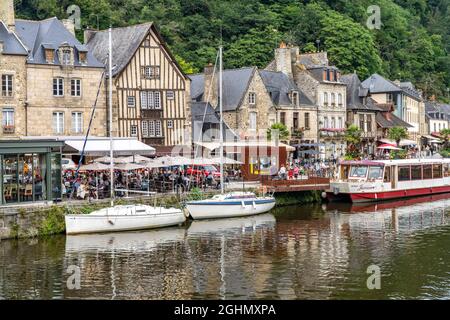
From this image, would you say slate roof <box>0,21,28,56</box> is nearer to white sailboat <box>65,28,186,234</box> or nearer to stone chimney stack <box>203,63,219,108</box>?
white sailboat <box>65,28,186,234</box>

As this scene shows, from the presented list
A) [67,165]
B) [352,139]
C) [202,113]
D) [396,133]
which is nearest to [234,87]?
[202,113]

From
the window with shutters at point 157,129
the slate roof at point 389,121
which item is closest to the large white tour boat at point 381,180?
the window with shutters at point 157,129

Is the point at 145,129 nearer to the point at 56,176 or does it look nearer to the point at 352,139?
the point at 56,176

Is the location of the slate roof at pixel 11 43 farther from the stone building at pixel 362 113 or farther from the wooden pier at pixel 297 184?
the stone building at pixel 362 113

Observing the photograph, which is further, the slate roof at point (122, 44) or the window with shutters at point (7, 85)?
the slate roof at point (122, 44)

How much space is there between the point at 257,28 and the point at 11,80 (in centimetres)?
4436

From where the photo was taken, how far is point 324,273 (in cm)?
2220

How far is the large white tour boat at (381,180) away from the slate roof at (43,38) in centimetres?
1588

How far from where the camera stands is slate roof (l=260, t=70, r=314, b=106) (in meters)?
Answer: 53.2

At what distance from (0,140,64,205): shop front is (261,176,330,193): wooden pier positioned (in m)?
12.8

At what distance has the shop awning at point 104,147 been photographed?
1430 inches

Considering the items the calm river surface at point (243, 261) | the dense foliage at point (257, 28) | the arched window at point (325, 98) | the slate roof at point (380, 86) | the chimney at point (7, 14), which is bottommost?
the calm river surface at point (243, 261)
